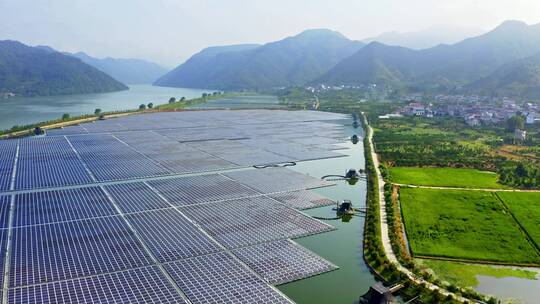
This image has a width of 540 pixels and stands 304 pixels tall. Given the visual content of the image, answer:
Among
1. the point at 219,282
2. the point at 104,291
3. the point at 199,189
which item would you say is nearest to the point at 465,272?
the point at 219,282

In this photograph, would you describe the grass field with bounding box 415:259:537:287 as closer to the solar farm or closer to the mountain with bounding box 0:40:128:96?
the solar farm

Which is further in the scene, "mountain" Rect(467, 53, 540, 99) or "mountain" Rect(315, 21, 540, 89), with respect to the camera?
"mountain" Rect(315, 21, 540, 89)

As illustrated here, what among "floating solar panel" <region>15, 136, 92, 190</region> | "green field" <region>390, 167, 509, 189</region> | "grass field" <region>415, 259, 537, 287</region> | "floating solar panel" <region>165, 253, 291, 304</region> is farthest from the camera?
"green field" <region>390, 167, 509, 189</region>

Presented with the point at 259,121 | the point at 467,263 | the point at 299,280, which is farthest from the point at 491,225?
the point at 259,121

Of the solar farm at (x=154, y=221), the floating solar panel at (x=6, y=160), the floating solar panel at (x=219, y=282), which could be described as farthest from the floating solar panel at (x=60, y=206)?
the floating solar panel at (x=219, y=282)

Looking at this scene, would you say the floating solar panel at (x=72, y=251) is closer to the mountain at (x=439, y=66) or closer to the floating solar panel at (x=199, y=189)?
the floating solar panel at (x=199, y=189)

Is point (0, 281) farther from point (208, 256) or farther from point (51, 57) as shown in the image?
point (51, 57)

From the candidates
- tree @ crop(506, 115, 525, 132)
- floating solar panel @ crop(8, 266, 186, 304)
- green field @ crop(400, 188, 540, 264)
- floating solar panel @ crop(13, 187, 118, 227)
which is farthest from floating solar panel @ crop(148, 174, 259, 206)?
tree @ crop(506, 115, 525, 132)

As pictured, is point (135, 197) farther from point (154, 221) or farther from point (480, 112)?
point (480, 112)
